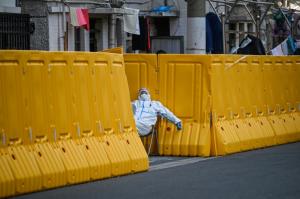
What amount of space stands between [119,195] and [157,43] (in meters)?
19.2

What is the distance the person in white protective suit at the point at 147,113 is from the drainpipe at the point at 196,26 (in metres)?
5.18

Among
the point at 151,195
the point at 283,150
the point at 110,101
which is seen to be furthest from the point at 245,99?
the point at 151,195

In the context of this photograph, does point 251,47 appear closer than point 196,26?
No

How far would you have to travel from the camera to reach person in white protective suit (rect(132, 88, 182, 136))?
17.0 meters

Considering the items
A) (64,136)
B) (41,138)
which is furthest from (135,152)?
(41,138)

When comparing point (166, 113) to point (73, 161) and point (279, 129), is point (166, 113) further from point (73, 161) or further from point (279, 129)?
point (73, 161)

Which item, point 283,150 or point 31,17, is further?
point 31,17

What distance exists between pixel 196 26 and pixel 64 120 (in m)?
9.17

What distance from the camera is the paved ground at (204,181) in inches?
478

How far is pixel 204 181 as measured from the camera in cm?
1345

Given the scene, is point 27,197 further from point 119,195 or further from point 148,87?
point 148,87

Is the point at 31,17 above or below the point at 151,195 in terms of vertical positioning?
above

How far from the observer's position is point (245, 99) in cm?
1909

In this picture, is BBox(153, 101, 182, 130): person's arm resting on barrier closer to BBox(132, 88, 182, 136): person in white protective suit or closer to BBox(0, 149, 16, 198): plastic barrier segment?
BBox(132, 88, 182, 136): person in white protective suit
